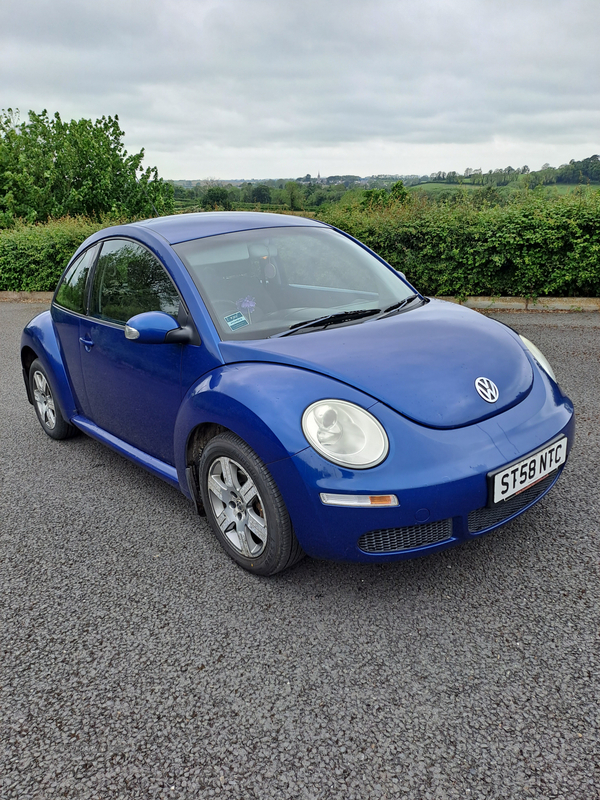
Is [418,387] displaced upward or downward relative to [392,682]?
upward

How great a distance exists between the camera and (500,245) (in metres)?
8.41

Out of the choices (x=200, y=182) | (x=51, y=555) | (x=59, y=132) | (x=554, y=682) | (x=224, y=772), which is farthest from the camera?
(x=200, y=182)

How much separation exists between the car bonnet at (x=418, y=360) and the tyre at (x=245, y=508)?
44 centimetres

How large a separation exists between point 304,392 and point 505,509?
0.95 m

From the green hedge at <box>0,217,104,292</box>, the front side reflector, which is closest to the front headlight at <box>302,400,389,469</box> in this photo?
the front side reflector

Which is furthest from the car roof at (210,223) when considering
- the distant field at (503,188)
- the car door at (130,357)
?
the distant field at (503,188)

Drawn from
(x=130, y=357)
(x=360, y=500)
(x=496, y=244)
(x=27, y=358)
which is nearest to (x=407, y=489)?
(x=360, y=500)

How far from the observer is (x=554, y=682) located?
2.04m

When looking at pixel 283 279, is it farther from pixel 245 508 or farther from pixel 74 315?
pixel 74 315

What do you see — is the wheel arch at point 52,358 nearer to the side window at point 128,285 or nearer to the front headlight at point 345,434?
the side window at point 128,285

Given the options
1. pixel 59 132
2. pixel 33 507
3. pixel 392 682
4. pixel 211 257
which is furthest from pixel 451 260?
pixel 59 132

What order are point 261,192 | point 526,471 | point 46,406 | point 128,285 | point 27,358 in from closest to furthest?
1. point 526,471
2. point 128,285
3. point 46,406
4. point 27,358
5. point 261,192

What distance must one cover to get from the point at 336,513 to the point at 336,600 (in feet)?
1.71

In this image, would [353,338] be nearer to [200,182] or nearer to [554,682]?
[554,682]
